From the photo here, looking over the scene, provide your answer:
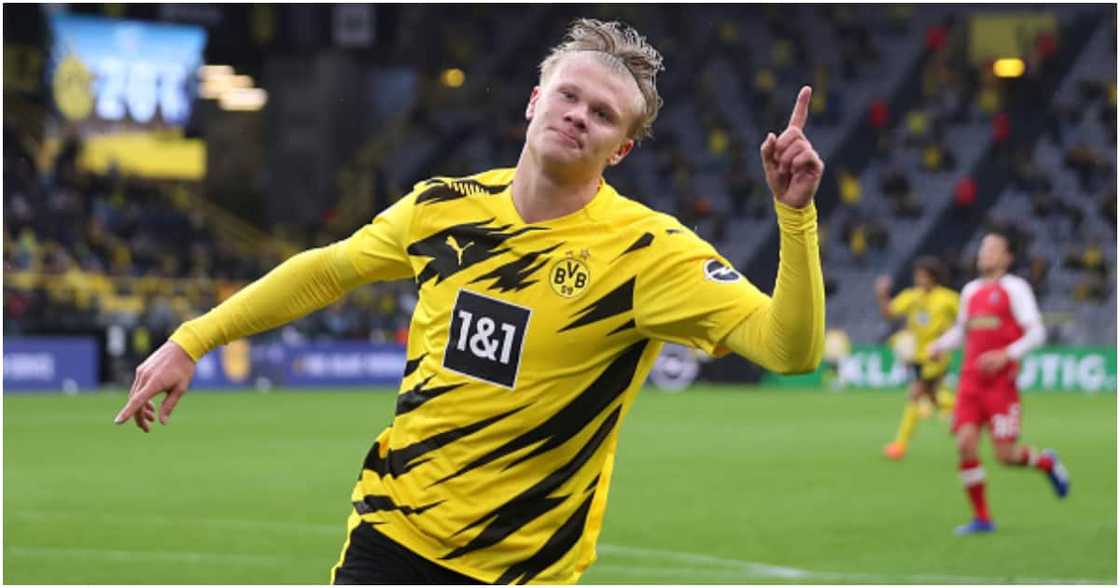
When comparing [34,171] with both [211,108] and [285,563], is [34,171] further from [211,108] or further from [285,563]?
[285,563]

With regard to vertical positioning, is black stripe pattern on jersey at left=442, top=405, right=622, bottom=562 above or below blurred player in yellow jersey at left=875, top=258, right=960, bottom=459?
above

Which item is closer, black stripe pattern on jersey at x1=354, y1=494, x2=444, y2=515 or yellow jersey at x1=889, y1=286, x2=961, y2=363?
black stripe pattern on jersey at x1=354, y1=494, x2=444, y2=515

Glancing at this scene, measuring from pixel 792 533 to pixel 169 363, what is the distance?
8.48m

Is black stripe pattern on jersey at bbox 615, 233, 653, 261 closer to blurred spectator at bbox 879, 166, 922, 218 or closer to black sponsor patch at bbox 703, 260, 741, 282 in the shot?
black sponsor patch at bbox 703, 260, 741, 282

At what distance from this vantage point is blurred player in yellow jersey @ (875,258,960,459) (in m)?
19.8

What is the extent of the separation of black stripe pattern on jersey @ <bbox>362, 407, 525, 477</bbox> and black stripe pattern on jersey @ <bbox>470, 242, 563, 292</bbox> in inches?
12.6

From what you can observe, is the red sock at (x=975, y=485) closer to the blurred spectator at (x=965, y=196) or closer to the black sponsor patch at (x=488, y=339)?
the black sponsor patch at (x=488, y=339)

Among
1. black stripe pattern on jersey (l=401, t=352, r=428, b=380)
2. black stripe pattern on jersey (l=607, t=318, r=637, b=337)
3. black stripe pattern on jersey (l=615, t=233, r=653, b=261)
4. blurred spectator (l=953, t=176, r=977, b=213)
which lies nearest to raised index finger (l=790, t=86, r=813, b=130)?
black stripe pattern on jersey (l=615, t=233, r=653, b=261)

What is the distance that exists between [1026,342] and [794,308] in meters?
10.0

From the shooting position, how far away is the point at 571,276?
15.9 ft

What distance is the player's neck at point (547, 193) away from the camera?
4906 mm

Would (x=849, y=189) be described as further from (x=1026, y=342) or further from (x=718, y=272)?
(x=718, y=272)

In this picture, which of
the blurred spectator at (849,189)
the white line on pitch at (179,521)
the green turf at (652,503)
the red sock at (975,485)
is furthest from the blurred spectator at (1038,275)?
the white line on pitch at (179,521)

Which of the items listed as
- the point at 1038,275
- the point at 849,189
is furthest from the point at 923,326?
the point at 849,189
